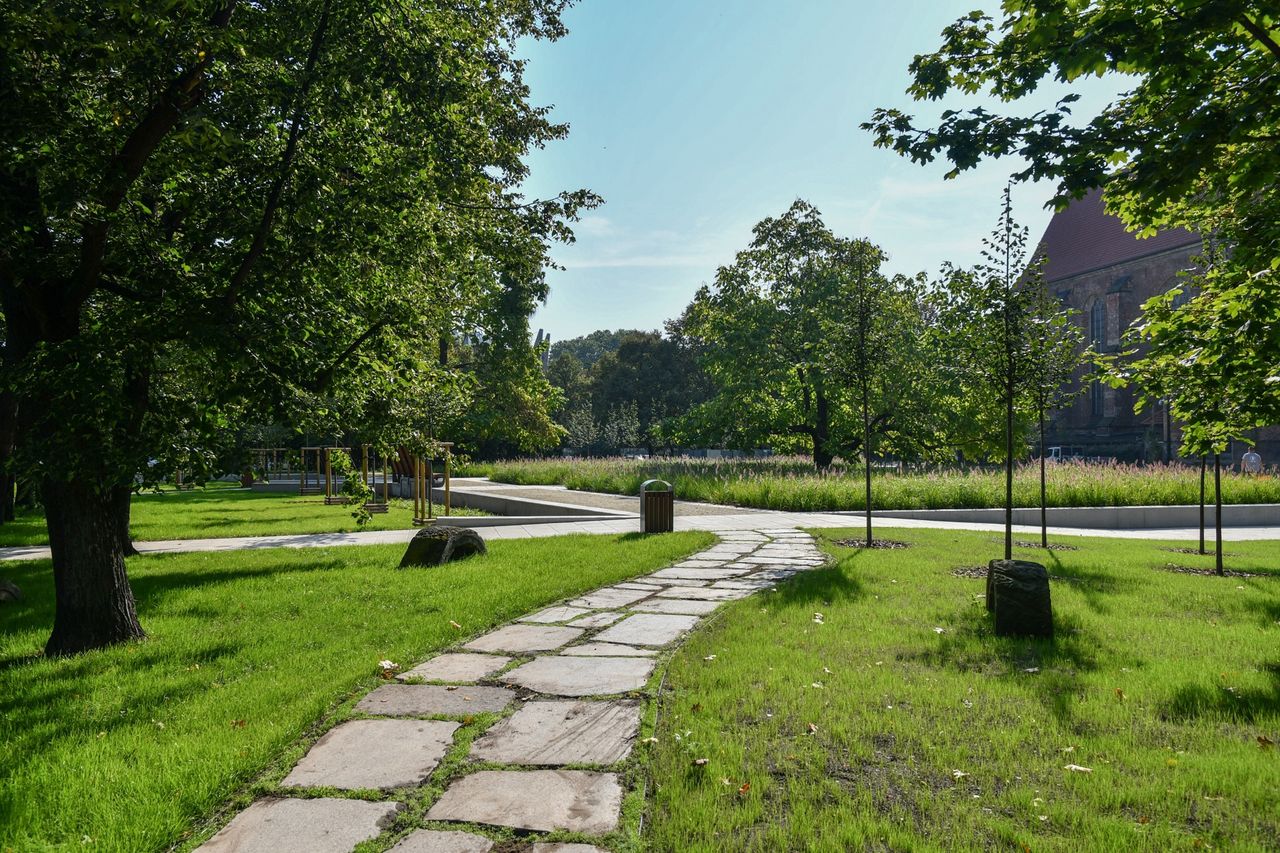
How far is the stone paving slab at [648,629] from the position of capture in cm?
541

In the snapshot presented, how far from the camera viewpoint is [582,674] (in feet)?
15.0

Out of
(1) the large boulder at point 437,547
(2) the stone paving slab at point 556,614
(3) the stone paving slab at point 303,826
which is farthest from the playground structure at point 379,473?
(3) the stone paving slab at point 303,826

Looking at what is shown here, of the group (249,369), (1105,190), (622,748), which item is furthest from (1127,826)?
(249,369)

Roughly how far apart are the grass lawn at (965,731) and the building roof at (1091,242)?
164 ft

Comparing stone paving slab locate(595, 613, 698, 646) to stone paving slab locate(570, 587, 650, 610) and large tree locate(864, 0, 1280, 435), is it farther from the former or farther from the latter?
large tree locate(864, 0, 1280, 435)

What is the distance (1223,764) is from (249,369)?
5754 mm

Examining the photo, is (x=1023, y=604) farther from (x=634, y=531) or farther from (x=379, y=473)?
(x=379, y=473)

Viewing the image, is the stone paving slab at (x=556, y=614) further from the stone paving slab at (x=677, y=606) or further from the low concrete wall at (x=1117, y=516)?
the low concrete wall at (x=1117, y=516)

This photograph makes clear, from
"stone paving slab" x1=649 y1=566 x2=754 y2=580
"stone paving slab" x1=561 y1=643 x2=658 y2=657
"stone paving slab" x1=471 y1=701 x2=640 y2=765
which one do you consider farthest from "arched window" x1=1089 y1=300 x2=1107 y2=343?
"stone paving slab" x1=471 y1=701 x2=640 y2=765

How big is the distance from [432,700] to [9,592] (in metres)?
5.99

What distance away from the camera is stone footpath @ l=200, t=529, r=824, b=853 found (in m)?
2.70

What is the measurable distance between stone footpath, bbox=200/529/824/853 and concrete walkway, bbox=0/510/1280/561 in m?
7.04

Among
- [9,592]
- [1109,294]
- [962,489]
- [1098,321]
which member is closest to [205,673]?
[9,592]

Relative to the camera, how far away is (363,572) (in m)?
8.63
